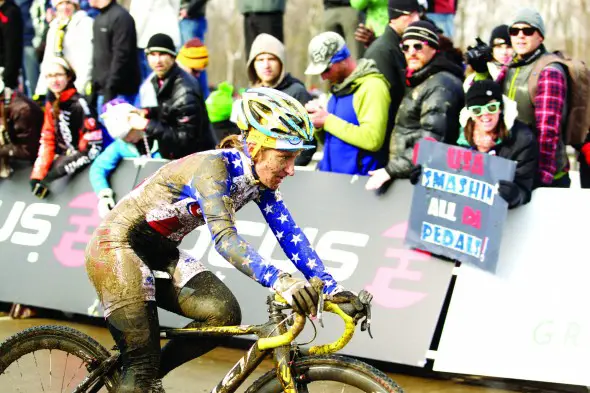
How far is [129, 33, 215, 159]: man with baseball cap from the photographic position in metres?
8.49

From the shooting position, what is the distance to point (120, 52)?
10.1 meters

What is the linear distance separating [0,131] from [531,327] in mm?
5475

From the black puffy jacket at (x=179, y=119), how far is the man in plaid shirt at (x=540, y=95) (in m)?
2.63

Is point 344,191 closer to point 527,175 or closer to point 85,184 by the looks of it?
point 527,175

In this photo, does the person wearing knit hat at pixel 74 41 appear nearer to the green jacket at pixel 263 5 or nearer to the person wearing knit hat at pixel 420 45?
the green jacket at pixel 263 5

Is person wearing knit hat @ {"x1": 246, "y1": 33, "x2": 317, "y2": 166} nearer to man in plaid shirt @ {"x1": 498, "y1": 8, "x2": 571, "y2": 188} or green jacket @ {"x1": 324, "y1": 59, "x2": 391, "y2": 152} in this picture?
green jacket @ {"x1": 324, "y1": 59, "x2": 391, "y2": 152}

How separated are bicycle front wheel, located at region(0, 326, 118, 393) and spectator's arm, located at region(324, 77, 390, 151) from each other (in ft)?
10.3

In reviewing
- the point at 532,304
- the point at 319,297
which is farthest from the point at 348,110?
the point at 319,297

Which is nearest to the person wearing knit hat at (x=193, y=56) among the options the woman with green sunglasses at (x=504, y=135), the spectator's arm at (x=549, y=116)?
the woman with green sunglasses at (x=504, y=135)

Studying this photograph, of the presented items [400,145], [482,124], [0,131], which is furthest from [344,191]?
[0,131]

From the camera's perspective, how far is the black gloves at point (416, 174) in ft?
23.8

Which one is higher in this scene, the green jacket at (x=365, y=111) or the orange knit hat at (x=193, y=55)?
the orange knit hat at (x=193, y=55)

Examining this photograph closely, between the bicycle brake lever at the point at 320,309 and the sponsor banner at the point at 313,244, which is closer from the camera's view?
the bicycle brake lever at the point at 320,309

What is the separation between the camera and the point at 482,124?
6.97 m
